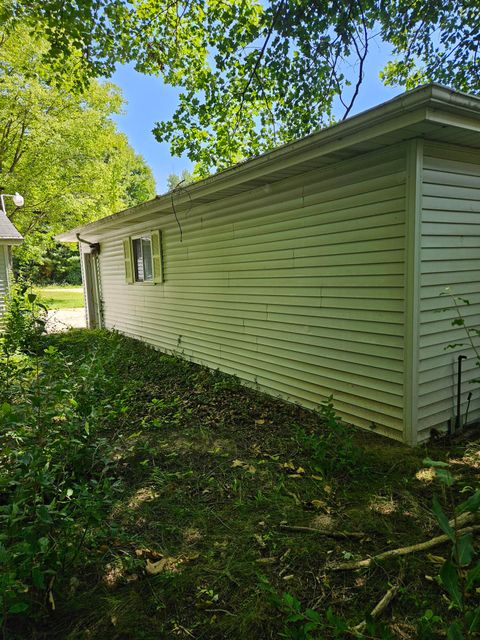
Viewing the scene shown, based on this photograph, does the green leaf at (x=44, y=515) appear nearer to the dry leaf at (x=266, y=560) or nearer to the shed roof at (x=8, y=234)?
the dry leaf at (x=266, y=560)

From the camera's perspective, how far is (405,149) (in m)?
3.11

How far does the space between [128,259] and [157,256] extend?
163 centimetres

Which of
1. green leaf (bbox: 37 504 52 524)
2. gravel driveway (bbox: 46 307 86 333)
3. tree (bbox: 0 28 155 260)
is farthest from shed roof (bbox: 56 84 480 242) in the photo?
tree (bbox: 0 28 155 260)

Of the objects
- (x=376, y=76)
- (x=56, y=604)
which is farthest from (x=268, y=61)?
(x=56, y=604)

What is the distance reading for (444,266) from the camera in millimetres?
3340

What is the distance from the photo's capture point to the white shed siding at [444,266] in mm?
3186

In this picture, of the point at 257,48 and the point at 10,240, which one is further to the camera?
the point at 10,240

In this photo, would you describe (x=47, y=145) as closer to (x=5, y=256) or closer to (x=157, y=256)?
(x=5, y=256)

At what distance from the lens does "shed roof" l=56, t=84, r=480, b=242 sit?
258 cm

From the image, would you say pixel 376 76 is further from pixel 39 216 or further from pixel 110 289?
pixel 39 216

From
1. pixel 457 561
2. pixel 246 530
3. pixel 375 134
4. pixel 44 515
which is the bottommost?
pixel 246 530

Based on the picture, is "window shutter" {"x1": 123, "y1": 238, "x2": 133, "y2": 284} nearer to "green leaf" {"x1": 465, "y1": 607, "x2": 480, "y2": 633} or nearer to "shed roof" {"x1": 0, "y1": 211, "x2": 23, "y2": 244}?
"shed roof" {"x1": 0, "y1": 211, "x2": 23, "y2": 244}

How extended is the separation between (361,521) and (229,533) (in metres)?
0.83

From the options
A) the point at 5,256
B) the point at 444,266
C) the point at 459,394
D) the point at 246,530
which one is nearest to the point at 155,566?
the point at 246,530
